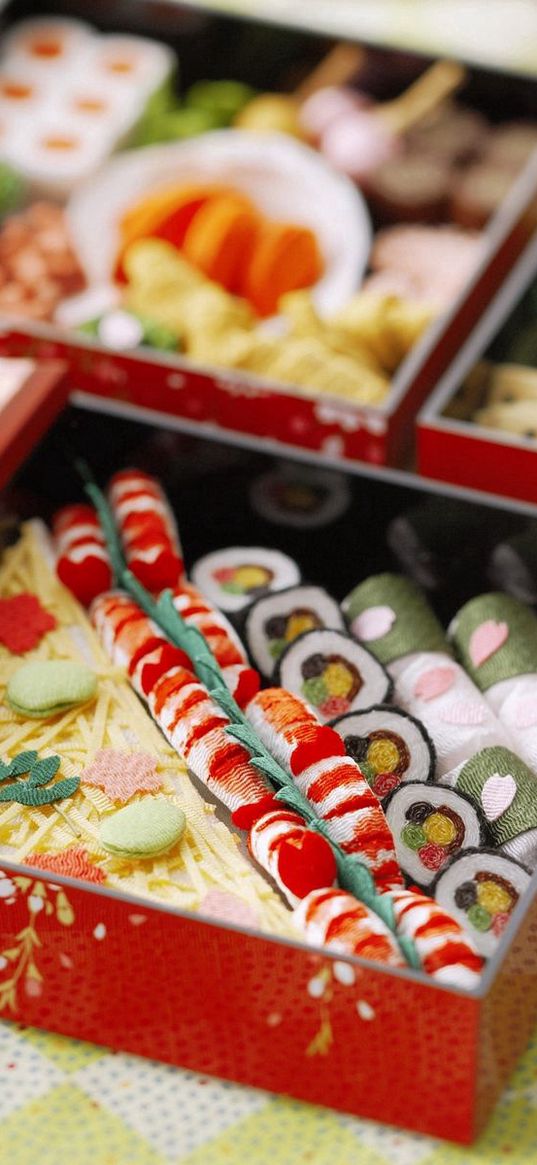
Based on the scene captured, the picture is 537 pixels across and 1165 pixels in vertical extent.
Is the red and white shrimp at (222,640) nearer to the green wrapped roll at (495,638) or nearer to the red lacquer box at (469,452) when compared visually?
the green wrapped roll at (495,638)

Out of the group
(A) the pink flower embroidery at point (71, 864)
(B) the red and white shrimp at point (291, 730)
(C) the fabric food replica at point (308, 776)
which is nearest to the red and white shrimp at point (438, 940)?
(C) the fabric food replica at point (308, 776)

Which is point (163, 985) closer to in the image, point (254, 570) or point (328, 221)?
point (254, 570)

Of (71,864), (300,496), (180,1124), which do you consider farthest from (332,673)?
(180,1124)

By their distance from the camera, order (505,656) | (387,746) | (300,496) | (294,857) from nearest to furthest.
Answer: (294,857) → (387,746) → (505,656) → (300,496)

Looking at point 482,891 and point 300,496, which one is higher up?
point 300,496

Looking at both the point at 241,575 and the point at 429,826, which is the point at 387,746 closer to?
the point at 429,826

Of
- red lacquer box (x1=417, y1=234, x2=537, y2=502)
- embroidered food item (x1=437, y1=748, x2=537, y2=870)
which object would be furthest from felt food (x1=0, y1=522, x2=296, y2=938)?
red lacquer box (x1=417, y1=234, x2=537, y2=502)

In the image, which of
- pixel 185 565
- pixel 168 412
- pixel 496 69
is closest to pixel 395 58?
pixel 496 69
